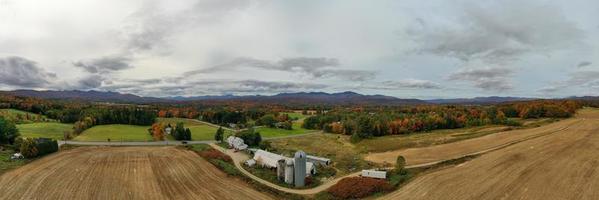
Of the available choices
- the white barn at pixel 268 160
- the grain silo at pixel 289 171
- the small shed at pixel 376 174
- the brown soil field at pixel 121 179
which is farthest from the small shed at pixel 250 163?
the small shed at pixel 376 174

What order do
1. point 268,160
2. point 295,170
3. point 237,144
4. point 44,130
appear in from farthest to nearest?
1. point 44,130
2. point 237,144
3. point 268,160
4. point 295,170

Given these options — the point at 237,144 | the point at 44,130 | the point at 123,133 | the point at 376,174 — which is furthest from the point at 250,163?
the point at 44,130

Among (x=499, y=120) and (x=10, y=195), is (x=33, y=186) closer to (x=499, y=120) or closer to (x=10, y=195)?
(x=10, y=195)

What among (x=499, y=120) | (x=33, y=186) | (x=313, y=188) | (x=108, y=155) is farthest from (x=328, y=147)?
(x=499, y=120)

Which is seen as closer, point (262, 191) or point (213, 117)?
point (262, 191)

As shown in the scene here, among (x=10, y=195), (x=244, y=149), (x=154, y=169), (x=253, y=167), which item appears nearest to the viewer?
(x=10, y=195)

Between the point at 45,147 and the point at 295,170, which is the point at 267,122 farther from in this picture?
the point at 295,170

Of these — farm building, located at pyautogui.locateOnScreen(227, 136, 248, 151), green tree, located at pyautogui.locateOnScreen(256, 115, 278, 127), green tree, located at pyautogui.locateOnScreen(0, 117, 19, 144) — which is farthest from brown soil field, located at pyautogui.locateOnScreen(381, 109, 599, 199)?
green tree, located at pyautogui.locateOnScreen(256, 115, 278, 127)
